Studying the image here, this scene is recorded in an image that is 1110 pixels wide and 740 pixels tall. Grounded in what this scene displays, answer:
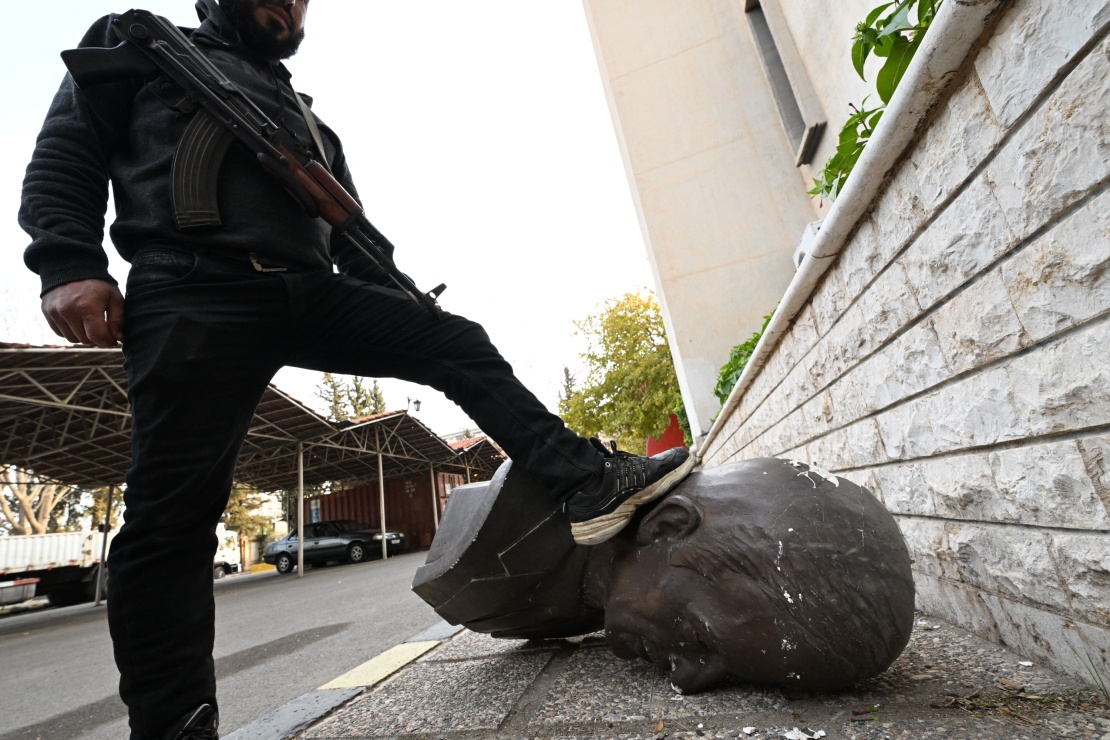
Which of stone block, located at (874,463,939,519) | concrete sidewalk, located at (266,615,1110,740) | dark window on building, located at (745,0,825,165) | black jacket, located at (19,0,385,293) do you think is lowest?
concrete sidewalk, located at (266,615,1110,740)

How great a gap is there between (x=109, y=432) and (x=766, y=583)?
14.1 m

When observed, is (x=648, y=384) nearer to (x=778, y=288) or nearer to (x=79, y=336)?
(x=778, y=288)

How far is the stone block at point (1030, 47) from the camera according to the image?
31.2 inches

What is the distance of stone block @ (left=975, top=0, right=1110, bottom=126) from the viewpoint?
793 millimetres

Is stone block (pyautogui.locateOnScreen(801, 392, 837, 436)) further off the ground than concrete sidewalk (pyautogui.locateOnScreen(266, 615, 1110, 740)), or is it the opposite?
stone block (pyautogui.locateOnScreen(801, 392, 837, 436))

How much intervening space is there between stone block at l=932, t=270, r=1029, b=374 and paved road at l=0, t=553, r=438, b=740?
91.1 inches

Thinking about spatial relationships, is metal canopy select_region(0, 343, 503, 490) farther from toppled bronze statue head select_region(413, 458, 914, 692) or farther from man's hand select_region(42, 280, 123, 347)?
toppled bronze statue head select_region(413, 458, 914, 692)

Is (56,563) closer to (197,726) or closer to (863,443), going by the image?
(197,726)

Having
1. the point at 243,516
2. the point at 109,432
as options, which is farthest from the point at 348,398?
the point at 109,432

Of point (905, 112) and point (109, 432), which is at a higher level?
point (109, 432)

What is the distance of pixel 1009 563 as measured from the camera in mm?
1225

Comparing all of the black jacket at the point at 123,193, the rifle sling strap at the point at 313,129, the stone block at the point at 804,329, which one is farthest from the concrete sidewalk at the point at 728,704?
the rifle sling strap at the point at 313,129

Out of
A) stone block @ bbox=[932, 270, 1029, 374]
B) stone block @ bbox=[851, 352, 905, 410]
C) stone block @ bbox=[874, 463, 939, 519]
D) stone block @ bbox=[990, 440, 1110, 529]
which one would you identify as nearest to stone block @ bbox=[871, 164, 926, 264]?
stone block @ bbox=[932, 270, 1029, 374]

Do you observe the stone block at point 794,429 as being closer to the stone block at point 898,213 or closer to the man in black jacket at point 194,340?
the stone block at point 898,213
